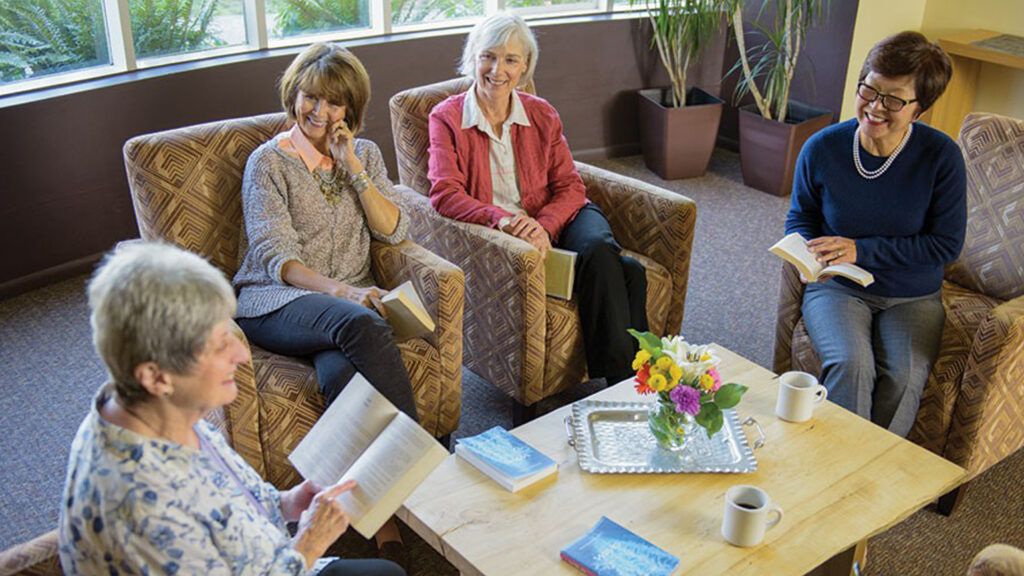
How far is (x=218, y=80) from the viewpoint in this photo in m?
4.09

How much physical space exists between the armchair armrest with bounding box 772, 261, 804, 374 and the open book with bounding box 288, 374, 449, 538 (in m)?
1.45

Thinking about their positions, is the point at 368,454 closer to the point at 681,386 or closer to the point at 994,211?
the point at 681,386

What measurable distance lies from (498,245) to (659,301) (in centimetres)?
60

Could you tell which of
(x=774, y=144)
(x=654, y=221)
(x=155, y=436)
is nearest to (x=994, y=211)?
(x=654, y=221)

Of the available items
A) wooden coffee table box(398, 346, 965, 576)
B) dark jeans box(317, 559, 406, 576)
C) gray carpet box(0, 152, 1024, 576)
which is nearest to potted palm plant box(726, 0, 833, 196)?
gray carpet box(0, 152, 1024, 576)

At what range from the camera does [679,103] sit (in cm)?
518

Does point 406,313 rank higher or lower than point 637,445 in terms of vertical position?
A: higher

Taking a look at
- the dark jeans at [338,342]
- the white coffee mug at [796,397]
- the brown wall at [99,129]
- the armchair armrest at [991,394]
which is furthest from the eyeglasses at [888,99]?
the brown wall at [99,129]

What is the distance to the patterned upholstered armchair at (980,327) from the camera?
2.70 meters

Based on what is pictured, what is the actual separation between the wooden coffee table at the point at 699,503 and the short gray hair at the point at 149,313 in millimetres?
714

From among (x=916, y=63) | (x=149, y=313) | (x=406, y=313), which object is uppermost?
(x=916, y=63)

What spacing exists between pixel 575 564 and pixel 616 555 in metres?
0.08

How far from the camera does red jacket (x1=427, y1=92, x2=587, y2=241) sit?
10.2ft

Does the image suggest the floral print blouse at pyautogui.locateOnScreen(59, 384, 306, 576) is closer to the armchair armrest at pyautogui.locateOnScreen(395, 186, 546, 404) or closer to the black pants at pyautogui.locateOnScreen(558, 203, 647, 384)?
the armchair armrest at pyautogui.locateOnScreen(395, 186, 546, 404)
